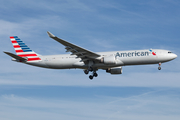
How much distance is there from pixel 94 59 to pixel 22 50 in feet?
47.4

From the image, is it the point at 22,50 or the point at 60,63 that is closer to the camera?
Result: the point at 60,63

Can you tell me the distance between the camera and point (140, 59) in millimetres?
40375

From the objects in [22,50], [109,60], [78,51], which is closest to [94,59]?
[109,60]

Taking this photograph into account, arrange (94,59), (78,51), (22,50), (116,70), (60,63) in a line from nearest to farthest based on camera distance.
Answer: (78,51)
(94,59)
(60,63)
(116,70)
(22,50)

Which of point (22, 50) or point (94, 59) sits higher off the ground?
point (22, 50)

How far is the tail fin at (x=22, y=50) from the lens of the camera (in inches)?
1807

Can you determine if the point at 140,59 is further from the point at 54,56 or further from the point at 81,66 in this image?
the point at 54,56

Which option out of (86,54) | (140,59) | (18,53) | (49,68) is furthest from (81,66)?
(18,53)

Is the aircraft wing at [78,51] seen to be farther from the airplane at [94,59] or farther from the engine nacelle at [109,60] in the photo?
the engine nacelle at [109,60]

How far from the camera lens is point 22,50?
4722 cm

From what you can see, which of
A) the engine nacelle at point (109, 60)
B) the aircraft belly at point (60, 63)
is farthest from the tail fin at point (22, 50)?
the engine nacelle at point (109, 60)

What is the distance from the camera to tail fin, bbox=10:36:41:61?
151 ft

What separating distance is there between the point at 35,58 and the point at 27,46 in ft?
11.5

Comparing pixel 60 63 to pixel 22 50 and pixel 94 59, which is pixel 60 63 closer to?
pixel 94 59
